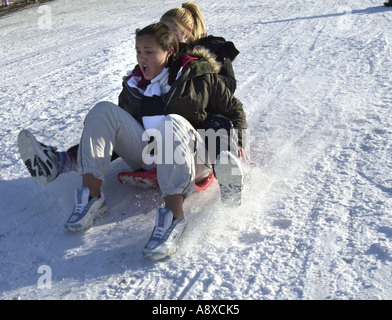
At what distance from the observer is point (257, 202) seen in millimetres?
2459

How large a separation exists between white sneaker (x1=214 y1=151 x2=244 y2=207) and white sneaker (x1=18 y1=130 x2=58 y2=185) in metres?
0.86

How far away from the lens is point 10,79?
16.5 ft

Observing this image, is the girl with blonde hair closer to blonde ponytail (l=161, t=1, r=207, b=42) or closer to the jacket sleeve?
blonde ponytail (l=161, t=1, r=207, b=42)

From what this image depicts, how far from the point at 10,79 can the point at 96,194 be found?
3219 millimetres

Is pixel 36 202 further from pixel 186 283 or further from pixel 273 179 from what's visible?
pixel 273 179

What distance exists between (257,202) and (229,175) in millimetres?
389

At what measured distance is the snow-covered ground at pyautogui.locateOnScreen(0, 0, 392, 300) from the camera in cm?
189

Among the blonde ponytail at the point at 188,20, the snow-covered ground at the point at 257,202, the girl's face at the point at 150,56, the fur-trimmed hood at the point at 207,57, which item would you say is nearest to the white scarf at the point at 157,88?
the girl's face at the point at 150,56

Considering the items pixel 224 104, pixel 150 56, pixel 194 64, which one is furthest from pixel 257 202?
pixel 150 56

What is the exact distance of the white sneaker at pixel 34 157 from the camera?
2342 mm

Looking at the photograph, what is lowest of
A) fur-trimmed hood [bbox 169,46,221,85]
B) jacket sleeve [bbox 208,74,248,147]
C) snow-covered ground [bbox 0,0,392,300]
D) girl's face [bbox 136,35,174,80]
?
snow-covered ground [bbox 0,0,392,300]

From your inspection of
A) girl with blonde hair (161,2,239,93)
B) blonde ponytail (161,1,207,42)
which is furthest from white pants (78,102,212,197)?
blonde ponytail (161,1,207,42)
